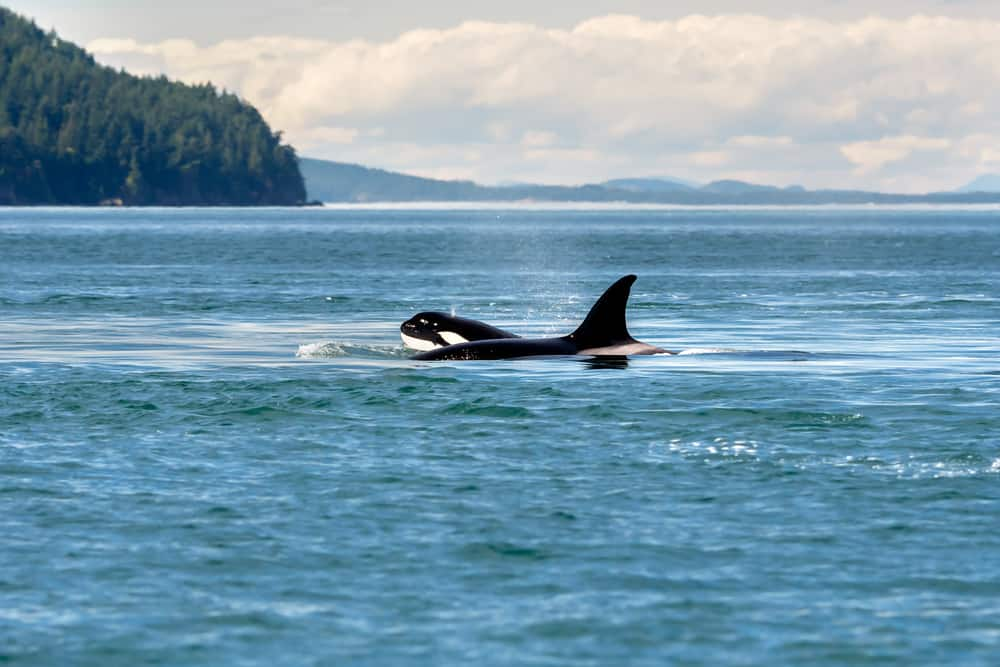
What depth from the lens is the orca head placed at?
1136 inches

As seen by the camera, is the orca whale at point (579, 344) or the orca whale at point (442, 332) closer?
the orca whale at point (579, 344)

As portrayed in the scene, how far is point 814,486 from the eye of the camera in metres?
15.9

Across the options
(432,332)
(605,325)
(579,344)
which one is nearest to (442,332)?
(432,332)

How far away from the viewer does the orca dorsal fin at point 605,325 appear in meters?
26.7

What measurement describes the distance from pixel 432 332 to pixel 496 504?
14193mm

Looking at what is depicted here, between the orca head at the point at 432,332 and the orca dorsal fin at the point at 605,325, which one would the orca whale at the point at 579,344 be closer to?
the orca dorsal fin at the point at 605,325

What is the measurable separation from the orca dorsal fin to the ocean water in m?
0.83

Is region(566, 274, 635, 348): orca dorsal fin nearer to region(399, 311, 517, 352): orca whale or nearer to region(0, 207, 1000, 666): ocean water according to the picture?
region(0, 207, 1000, 666): ocean water

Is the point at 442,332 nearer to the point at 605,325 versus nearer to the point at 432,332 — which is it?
the point at 432,332

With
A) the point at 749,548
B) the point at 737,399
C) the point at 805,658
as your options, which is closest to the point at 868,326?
the point at 737,399

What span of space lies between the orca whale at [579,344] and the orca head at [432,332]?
0.76 meters

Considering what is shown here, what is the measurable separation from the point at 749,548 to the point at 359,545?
10.8ft

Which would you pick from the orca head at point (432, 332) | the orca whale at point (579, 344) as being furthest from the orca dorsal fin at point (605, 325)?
the orca head at point (432, 332)

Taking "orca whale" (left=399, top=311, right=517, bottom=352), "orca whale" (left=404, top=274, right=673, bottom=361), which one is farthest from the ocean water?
"orca whale" (left=399, top=311, right=517, bottom=352)
